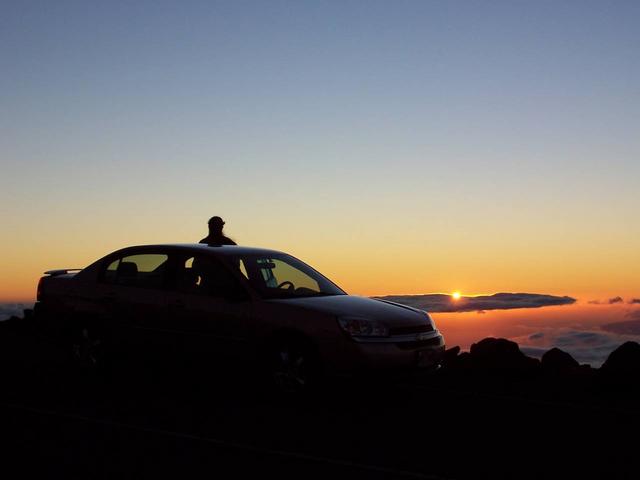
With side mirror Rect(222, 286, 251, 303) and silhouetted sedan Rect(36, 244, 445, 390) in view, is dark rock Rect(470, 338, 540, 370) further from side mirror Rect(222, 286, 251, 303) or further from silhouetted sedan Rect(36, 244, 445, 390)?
side mirror Rect(222, 286, 251, 303)

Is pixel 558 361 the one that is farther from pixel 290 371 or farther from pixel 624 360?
pixel 290 371

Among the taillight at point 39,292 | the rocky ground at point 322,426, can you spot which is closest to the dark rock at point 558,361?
the rocky ground at point 322,426

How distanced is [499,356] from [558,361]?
1372 millimetres

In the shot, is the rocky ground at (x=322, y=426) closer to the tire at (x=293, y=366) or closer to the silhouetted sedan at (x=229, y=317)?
the tire at (x=293, y=366)

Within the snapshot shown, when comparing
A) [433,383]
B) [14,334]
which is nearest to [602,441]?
[433,383]

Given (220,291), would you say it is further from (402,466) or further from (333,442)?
(402,466)

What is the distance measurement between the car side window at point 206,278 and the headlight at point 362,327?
141 cm

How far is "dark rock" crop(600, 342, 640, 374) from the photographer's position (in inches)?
468

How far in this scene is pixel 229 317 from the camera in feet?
33.7

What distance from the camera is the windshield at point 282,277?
34.5 ft

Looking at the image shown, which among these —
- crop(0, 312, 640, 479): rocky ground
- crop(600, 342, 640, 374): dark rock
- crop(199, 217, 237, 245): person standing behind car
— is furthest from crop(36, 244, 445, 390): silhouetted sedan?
crop(600, 342, 640, 374): dark rock

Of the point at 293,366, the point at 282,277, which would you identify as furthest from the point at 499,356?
the point at 293,366

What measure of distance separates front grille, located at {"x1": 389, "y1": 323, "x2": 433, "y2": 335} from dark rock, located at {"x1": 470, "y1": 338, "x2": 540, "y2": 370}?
12.4 feet

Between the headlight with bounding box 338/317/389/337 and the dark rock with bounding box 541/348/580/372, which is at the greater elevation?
the headlight with bounding box 338/317/389/337
